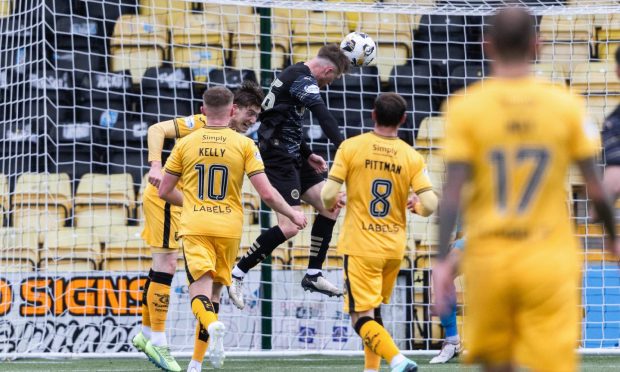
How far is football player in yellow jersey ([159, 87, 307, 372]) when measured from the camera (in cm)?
683

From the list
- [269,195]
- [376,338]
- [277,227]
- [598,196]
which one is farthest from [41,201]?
[598,196]

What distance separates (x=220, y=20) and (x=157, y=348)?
4389 mm

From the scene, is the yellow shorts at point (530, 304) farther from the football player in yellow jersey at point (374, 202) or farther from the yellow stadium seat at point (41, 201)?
the yellow stadium seat at point (41, 201)

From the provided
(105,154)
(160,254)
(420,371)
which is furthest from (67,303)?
(420,371)

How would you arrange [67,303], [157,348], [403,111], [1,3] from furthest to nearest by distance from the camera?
[1,3]
[67,303]
[157,348]
[403,111]

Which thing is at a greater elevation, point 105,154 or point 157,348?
point 105,154

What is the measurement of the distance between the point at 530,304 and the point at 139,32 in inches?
315

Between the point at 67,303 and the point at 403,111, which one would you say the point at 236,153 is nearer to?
the point at 403,111

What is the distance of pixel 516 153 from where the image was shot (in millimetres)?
3707

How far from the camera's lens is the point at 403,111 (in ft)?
20.9

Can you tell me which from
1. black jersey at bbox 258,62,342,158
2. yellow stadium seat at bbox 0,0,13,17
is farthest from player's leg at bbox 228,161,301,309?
yellow stadium seat at bbox 0,0,13,17

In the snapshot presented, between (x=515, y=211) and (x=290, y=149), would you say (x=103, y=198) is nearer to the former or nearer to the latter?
(x=290, y=149)

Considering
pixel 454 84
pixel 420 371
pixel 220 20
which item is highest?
pixel 220 20

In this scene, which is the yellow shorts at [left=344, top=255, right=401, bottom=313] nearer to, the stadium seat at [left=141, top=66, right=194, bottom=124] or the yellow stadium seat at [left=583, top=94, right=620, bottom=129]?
the stadium seat at [left=141, top=66, right=194, bottom=124]
